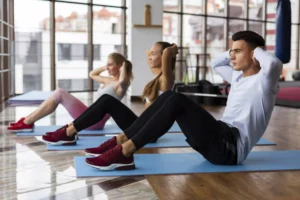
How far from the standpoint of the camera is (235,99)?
8.25ft

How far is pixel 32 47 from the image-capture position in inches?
338

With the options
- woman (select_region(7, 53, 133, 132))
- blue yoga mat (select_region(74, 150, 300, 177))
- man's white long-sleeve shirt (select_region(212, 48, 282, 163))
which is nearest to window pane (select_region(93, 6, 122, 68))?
woman (select_region(7, 53, 133, 132))

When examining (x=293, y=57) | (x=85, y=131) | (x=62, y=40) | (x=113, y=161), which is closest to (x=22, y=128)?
(x=85, y=131)

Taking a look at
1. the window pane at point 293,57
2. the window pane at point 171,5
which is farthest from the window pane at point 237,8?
the window pane at point 293,57

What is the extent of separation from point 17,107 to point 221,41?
6.46m

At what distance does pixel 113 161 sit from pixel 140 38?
5390 millimetres

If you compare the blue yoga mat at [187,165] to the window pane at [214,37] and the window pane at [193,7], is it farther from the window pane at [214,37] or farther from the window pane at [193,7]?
the window pane at [214,37]

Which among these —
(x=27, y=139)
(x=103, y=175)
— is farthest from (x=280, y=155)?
(x=27, y=139)

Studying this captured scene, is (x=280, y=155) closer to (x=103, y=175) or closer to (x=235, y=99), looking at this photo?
(x=235, y=99)

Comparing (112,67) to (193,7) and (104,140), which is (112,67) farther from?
(193,7)

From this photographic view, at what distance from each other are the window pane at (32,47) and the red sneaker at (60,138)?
540 cm

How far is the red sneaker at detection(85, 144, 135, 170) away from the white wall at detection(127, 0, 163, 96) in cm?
A: 517

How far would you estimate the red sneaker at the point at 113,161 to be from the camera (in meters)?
2.38

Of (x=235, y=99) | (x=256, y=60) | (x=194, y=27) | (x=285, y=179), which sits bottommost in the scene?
(x=285, y=179)
